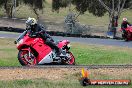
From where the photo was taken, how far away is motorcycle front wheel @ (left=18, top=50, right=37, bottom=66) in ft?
46.4

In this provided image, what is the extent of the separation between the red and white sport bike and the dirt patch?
2599 millimetres

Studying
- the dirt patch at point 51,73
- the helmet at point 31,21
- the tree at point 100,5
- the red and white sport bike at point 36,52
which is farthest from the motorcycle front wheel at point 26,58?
the tree at point 100,5

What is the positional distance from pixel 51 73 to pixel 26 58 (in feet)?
10.5

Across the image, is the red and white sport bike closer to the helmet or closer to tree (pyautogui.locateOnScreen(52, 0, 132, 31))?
the helmet

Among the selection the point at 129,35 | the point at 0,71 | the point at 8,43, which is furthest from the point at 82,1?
the point at 0,71

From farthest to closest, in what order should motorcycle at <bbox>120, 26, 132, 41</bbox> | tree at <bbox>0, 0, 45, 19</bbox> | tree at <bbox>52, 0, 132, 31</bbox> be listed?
tree at <bbox>0, 0, 45, 19</bbox>
tree at <bbox>52, 0, 132, 31</bbox>
motorcycle at <bbox>120, 26, 132, 41</bbox>

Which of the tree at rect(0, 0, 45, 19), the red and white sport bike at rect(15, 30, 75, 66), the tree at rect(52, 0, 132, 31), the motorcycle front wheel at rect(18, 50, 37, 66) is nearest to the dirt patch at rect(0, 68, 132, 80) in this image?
the motorcycle front wheel at rect(18, 50, 37, 66)

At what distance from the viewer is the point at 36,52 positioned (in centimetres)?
1463

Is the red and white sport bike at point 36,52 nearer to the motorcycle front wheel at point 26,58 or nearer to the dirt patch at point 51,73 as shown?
the motorcycle front wheel at point 26,58

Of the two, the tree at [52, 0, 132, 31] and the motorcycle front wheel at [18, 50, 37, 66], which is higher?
the motorcycle front wheel at [18, 50, 37, 66]

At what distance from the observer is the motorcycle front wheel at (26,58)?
557 inches

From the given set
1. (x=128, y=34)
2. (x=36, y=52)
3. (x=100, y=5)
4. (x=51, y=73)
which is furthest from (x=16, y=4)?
(x=51, y=73)

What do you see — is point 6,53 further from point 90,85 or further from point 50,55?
point 90,85

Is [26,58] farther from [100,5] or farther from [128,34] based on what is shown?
[100,5]
